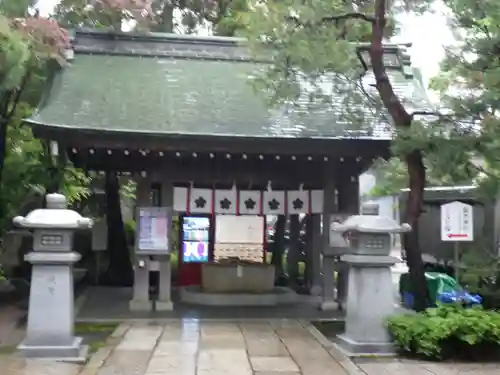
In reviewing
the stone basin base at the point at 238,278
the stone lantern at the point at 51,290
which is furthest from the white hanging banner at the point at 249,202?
the stone lantern at the point at 51,290

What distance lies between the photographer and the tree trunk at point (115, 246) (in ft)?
55.4

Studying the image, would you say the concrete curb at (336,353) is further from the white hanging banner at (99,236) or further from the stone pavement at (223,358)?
the white hanging banner at (99,236)

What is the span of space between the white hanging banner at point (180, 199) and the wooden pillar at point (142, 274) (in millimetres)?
542

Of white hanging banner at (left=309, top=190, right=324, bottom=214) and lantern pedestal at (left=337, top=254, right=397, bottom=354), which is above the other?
white hanging banner at (left=309, top=190, right=324, bottom=214)

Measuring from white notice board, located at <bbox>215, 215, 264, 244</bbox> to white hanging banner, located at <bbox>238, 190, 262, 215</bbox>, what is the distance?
2.57 metres

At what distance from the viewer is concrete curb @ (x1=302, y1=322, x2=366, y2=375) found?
7.59 meters

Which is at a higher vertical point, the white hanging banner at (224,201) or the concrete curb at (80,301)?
the white hanging banner at (224,201)

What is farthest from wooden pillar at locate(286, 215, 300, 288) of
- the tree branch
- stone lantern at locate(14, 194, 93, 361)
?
stone lantern at locate(14, 194, 93, 361)

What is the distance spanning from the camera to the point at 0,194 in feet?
43.9

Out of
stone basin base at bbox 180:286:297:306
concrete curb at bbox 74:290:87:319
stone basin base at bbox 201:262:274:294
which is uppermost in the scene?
stone basin base at bbox 201:262:274:294

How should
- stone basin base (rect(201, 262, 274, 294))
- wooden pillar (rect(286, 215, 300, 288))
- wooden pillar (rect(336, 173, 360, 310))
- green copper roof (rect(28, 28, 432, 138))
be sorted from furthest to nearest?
wooden pillar (rect(286, 215, 300, 288)) < stone basin base (rect(201, 262, 274, 294)) < wooden pillar (rect(336, 173, 360, 310)) < green copper roof (rect(28, 28, 432, 138))

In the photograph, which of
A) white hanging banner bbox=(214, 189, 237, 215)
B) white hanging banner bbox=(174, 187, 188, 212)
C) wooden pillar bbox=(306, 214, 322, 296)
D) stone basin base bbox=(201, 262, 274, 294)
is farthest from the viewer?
stone basin base bbox=(201, 262, 274, 294)

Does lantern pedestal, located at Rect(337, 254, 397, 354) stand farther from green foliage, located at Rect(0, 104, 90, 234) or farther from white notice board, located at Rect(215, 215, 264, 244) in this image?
green foliage, located at Rect(0, 104, 90, 234)

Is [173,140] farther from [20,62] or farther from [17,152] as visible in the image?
[17,152]
